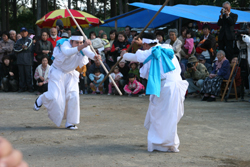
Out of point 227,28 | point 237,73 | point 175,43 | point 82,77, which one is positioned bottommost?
point 82,77

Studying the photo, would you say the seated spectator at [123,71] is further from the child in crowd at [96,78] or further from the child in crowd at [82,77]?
the child in crowd at [82,77]

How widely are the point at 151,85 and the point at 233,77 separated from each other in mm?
5923

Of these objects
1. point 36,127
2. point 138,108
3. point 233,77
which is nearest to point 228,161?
point 36,127

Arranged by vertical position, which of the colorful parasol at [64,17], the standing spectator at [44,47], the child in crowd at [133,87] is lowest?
the child in crowd at [133,87]

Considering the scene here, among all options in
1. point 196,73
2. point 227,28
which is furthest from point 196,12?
point 196,73

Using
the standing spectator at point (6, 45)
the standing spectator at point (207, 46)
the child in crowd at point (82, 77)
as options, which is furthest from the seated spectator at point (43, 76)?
the standing spectator at point (207, 46)

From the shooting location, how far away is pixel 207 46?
36.4 feet

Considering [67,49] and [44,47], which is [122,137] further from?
[44,47]

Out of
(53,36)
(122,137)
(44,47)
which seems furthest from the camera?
(53,36)

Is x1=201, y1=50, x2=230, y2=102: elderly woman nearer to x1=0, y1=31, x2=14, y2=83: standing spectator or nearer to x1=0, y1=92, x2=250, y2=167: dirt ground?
x1=0, y1=92, x2=250, y2=167: dirt ground

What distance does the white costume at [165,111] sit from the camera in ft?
15.6

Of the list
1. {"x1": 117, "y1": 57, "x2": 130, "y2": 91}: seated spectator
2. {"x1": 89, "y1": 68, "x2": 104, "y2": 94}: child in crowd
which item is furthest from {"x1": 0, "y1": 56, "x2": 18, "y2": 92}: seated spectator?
{"x1": 117, "y1": 57, "x2": 130, "y2": 91}: seated spectator

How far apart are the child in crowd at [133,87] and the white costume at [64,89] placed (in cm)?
481

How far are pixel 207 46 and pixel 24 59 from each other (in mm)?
6310
